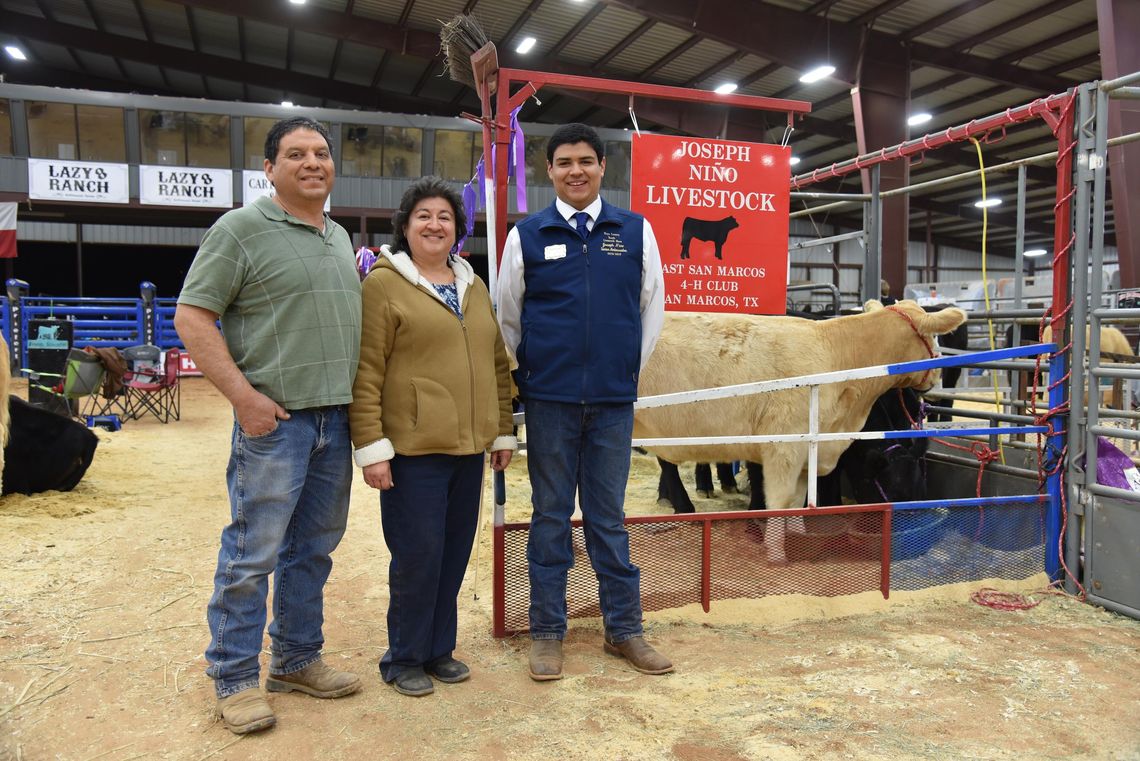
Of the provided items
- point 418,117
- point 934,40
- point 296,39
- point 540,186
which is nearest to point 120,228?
point 296,39

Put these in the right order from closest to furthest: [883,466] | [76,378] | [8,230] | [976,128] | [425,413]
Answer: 1. [425,413]
2. [976,128]
3. [883,466]
4. [76,378]
5. [8,230]

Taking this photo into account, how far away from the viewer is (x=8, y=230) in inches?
677

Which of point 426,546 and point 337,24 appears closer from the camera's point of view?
point 426,546

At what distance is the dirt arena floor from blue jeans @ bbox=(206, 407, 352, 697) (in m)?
0.29

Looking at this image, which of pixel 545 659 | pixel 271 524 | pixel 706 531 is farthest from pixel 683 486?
pixel 271 524

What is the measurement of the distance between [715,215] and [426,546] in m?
2.43

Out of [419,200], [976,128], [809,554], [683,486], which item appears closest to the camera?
[419,200]

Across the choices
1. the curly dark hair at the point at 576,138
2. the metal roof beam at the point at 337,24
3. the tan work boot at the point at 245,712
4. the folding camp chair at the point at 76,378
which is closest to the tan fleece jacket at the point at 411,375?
the curly dark hair at the point at 576,138

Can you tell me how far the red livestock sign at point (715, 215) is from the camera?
4059mm

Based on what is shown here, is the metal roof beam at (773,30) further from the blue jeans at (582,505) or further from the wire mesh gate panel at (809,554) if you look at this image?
the blue jeans at (582,505)

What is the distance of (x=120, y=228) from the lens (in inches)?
918

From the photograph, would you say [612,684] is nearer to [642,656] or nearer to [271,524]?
[642,656]

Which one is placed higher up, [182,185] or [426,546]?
[182,185]

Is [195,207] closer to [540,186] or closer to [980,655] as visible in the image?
[540,186]
